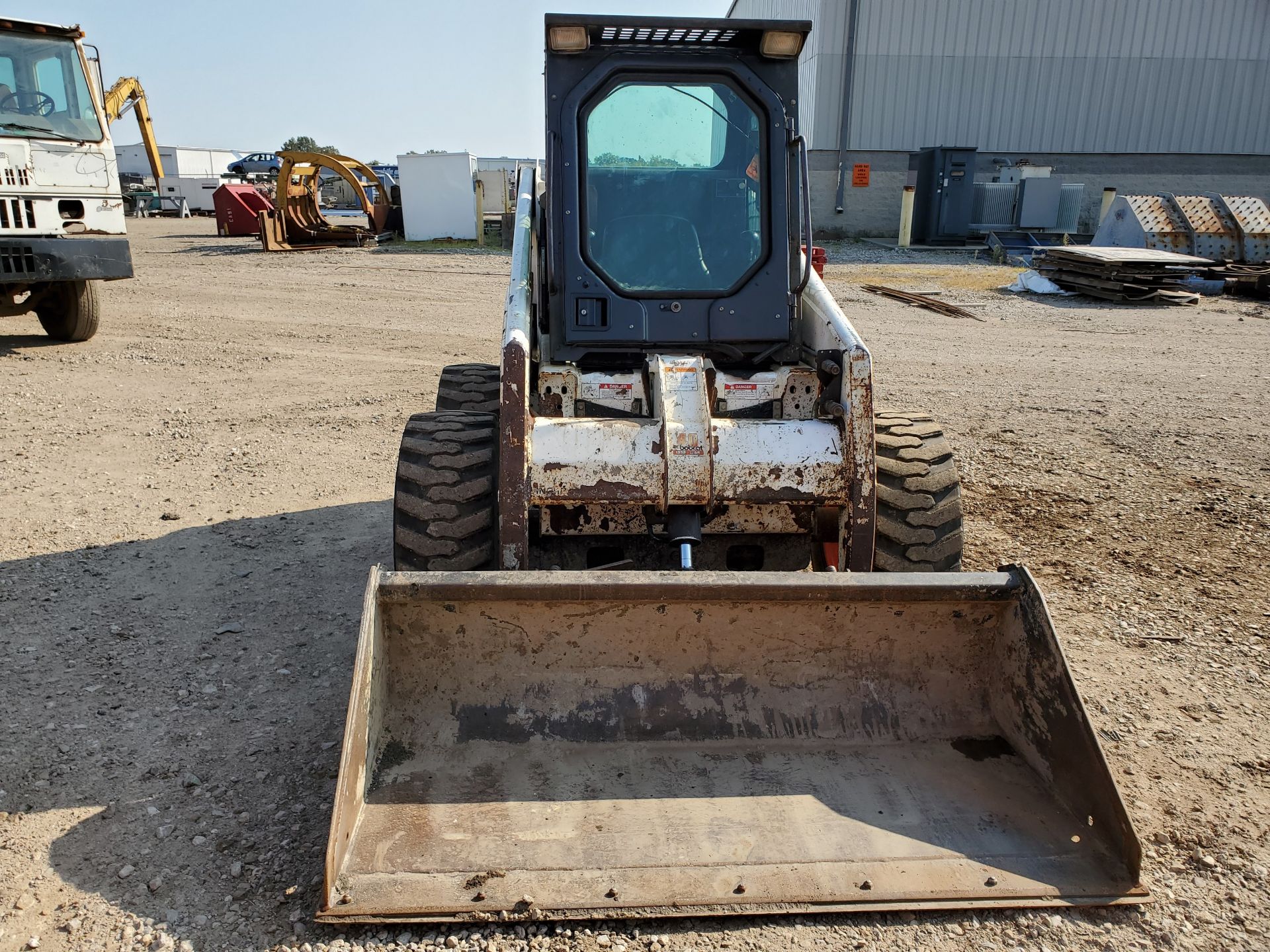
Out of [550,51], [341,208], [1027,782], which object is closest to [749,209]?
[550,51]

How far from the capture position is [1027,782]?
2967mm

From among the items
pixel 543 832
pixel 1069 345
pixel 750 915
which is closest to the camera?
pixel 750 915

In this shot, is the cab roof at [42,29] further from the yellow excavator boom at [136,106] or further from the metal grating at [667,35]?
the metal grating at [667,35]

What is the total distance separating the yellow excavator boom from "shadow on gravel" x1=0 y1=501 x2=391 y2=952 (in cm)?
827

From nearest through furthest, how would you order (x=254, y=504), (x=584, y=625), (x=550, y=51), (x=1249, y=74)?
(x=584, y=625) → (x=550, y=51) → (x=254, y=504) → (x=1249, y=74)

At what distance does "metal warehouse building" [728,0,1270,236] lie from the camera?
80.0ft

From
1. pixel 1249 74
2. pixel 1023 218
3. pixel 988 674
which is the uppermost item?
pixel 1249 74

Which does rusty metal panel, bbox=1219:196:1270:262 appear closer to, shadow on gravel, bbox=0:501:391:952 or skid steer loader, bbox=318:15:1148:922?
skid steer loader, bbox=318:15:1148:922

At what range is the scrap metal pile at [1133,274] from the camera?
1448 centimetres

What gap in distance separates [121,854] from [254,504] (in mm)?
3345

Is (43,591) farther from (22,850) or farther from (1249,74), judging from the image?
(1249,74)

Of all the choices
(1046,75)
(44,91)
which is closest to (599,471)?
(44,91)

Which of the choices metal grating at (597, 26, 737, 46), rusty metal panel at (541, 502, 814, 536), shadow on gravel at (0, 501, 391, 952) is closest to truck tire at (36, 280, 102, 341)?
shadow on gravel at (0, 501, 391, 952)

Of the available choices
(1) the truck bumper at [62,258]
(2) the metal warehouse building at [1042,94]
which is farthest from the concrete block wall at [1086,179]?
(1) the truck bumper at [62,258]
